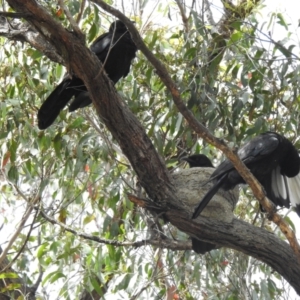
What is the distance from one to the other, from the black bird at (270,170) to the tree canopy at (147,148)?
0.55ft

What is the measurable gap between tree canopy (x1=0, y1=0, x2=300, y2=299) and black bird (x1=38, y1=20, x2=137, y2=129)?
18 centimetres

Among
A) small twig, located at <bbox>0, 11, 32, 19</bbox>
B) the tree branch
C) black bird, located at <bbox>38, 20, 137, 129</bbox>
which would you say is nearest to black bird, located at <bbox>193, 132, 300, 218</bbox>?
the tree branch

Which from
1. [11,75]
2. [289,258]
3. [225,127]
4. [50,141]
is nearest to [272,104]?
[225,127]

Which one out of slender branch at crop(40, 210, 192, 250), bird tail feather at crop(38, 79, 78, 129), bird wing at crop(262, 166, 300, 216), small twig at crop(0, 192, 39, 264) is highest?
bird tail feather at crop(38, 79, 78, 129)

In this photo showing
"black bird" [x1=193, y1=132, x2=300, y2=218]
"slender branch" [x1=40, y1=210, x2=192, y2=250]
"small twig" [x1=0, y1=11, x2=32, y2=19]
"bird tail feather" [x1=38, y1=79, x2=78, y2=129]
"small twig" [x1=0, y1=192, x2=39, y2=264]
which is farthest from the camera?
"small twig" [x1=0, y1=192, x2=39, y2=264]

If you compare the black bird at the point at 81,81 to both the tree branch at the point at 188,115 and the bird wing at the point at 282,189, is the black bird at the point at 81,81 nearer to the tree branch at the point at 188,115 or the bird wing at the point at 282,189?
the tree branch at the point at 188,115

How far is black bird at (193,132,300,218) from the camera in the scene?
5062 mm

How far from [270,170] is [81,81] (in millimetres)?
1669

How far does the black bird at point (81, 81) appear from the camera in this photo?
477 centimetres

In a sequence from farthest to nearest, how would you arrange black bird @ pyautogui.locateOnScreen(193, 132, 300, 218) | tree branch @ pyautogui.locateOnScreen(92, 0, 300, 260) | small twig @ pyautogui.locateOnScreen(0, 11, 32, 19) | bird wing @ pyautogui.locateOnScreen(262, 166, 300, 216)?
bird wing @ pyautogui.locateOnScreen(262, 166, 300, 216) → black bird @ pyautogui.locateOnScreen(193, 132, 300, 218) → tree branch @ pyautogui.locateOnScreen(92, 0, 300, 260) → small twig @ pyautogui.locateOnScreen(0, 11, 32, 19)

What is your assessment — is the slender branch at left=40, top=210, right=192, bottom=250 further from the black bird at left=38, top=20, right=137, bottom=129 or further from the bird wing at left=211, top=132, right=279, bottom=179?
the black bird at left=38, top=20, right=137, bottom=129

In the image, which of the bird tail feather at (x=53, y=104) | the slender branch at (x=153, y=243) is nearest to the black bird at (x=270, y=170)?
the slender branch at (x=153, y=243)

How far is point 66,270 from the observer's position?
611 cm

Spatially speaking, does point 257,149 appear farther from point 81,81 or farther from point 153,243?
point 81,81
